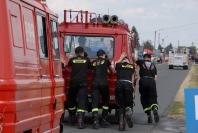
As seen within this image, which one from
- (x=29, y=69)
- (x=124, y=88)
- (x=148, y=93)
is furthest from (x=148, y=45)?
(x=29, y=69)

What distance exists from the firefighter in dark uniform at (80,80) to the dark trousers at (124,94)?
2.61 feet

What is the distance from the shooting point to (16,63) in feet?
20.9

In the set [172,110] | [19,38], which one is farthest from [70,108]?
[19,38]

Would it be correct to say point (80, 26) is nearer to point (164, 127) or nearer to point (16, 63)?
point (164, 127)

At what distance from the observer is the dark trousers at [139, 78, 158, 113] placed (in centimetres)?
1580

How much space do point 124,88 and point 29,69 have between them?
735 cm

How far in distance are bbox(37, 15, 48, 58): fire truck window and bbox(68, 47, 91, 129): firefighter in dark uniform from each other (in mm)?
5845

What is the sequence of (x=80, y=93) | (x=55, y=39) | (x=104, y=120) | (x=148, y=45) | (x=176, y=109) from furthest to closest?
(x=148, y=45)
(x=176, y=109)
(x=104, y=120)
(x=80, y=93)
(x=55, y=39)

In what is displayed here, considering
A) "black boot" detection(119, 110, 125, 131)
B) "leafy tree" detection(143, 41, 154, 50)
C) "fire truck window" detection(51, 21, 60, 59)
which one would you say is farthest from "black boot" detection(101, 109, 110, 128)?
"leafy tree" detection(143, 41, 154, 50)

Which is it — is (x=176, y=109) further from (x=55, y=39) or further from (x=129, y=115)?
(x=55, y=39)

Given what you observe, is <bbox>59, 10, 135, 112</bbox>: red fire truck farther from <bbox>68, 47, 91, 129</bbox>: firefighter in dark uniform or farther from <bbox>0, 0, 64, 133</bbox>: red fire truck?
<bbox>0, 0, 64, 133</bbox>: red fire truck

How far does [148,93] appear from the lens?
16.0m

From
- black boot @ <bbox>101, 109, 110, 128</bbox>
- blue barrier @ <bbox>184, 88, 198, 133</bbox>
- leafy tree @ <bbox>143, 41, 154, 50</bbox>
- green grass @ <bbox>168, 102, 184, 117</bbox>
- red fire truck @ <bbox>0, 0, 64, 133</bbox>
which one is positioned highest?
red fire truck @ <bbox>0, 0, 64, 133</bbox>

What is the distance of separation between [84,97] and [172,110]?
6538 mm
